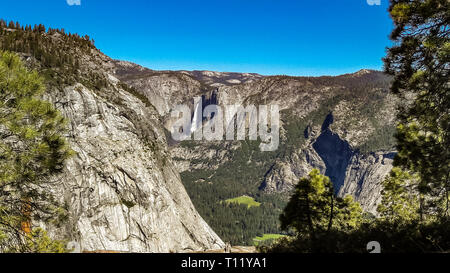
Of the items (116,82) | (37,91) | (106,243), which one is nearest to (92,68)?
(116,82)

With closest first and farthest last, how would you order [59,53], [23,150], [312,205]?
[23,150] < [312,205] < [59,53]

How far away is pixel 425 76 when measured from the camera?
41.8 ft

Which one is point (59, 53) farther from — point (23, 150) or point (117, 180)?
point (23, 150)

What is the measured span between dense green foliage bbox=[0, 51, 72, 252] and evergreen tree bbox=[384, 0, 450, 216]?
16.0 meters

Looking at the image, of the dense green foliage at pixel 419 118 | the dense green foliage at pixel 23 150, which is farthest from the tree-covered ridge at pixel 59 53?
the dense green foliage at pixel 419 118

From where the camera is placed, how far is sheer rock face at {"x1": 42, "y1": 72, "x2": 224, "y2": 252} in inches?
2403

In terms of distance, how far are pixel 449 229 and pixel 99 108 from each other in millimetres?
70786

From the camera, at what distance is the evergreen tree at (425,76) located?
11.4m

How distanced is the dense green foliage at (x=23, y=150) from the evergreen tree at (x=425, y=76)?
52.5ft

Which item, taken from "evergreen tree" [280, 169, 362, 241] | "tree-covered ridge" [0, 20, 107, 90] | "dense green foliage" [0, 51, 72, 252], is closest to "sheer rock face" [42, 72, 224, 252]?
"tree-covered ridge" [0, 20, 107, 90]

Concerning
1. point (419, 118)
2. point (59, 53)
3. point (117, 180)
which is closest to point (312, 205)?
point (419, 118)

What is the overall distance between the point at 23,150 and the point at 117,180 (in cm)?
5903

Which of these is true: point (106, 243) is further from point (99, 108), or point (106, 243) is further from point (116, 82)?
point (116, 82)
